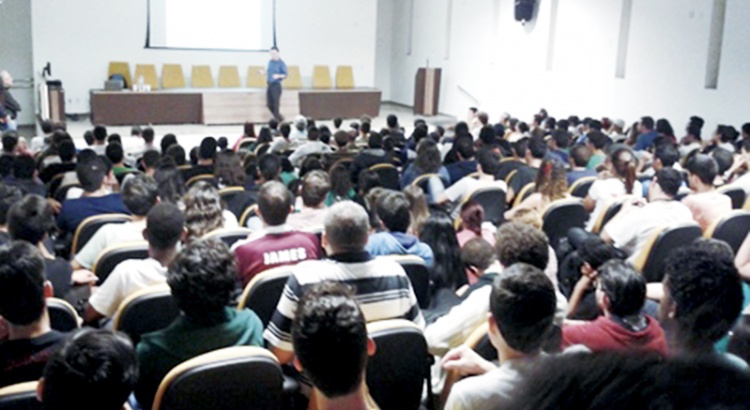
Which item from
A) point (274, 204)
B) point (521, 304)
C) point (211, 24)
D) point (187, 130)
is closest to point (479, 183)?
point (274, 204)

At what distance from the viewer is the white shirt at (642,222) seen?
155 inches

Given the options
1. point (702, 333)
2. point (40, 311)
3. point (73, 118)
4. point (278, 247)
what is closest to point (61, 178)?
point (278, 247)

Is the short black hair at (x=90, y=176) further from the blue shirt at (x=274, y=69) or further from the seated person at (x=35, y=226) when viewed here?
the blue shirt at (x=274, y=69)

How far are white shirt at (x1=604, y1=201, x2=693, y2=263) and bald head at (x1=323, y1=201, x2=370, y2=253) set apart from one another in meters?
1.82

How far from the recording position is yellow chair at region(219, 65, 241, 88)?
14391mm

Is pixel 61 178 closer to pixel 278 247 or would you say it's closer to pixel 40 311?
pixel 278 247

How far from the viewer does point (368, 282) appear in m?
2.70

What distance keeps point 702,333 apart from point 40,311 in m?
2.14

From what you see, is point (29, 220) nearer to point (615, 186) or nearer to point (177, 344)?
point (177, 344)

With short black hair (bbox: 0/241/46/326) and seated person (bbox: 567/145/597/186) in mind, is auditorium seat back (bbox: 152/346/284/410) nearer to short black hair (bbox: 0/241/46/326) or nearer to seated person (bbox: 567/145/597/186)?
short black hair (bbox: 0/241/46/326)

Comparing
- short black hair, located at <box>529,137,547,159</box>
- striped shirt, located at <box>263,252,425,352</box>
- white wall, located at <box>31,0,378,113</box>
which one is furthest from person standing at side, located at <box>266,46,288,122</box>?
striped shirt, located at <box>263,252,425,352</box>

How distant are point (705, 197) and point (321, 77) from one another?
12.0 meters

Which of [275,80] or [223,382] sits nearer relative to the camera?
[223,382]

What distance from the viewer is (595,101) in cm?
1159
